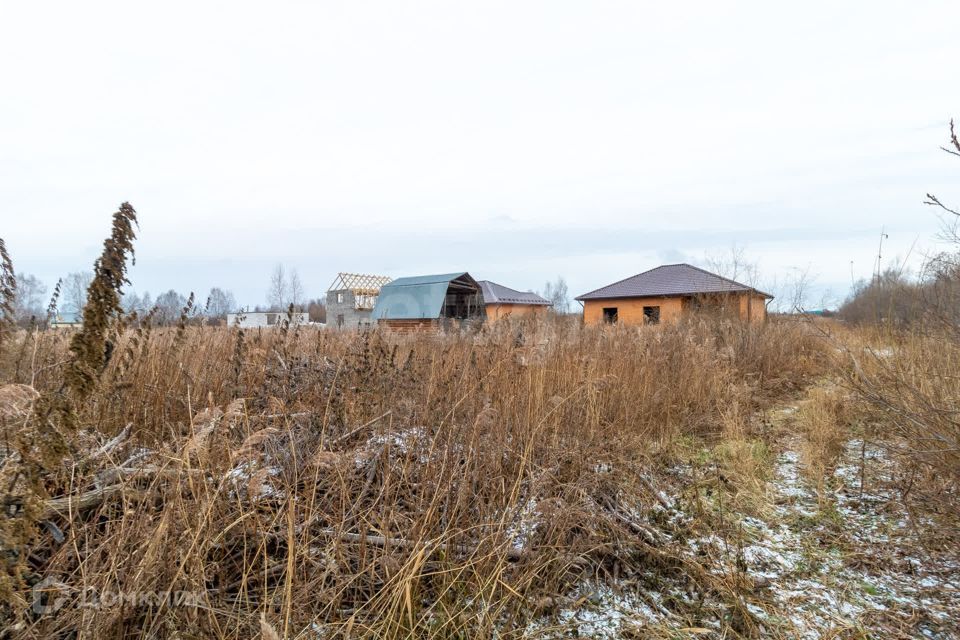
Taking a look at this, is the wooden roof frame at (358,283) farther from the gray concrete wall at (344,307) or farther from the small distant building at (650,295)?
the small distant building at (650,295)

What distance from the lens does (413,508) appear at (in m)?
2.19

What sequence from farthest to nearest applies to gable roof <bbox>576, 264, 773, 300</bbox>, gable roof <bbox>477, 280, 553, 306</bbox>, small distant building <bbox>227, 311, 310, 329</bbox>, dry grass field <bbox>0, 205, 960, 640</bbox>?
gable roof <bbox>477, 280, 553, 306</bbox> < gable roof <bbox>576, 264, 773, 300</bbox> < small distant building <bbox>227, 311, 310, 329</bbox> < dry grass field <bbox>0, 205, 960, 640</bbox>

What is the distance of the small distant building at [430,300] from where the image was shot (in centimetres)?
1641

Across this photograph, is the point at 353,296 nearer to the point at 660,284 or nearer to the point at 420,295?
the point at 420,295

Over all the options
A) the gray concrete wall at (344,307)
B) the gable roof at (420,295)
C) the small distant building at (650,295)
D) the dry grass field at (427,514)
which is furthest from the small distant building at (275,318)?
the small distant building at (650,295)

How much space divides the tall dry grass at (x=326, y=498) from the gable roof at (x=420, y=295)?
1247cm

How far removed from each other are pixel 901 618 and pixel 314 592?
95.6 inches

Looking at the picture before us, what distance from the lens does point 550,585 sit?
6.69ft

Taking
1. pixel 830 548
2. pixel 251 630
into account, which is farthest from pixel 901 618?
pixel 251 630

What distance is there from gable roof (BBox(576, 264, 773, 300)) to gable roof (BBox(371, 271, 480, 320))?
29.5 feet

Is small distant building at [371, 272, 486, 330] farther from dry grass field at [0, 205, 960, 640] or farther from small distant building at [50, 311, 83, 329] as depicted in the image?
dry grass field at [0, 205, 960, 640]

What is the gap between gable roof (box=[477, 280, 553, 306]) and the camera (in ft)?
95.4

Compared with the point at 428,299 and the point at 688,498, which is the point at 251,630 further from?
the point at 428,299
